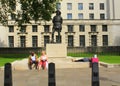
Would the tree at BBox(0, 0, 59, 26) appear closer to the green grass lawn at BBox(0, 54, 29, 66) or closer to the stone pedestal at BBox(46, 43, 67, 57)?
the green grass lawn at BBox(0, 54, 29, 66)

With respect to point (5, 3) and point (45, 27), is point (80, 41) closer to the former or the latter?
point (45, 27)

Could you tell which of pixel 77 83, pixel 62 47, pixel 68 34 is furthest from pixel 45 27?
pixel 77 83

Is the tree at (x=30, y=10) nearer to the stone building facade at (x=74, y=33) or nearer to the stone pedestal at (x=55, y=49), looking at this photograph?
the stone pedestal at (x=55, y=49)

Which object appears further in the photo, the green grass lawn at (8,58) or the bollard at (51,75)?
the green grass lawn at (8,58)

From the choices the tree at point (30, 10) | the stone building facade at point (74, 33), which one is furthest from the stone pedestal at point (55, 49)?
the stone building facade at point (74, 33)

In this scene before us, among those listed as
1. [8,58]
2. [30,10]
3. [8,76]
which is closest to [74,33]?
[30,10]

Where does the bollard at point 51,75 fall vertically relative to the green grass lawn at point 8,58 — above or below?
above

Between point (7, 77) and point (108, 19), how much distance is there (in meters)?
89.3

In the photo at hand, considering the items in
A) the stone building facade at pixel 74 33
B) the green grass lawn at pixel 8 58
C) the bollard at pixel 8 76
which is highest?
the stone building facade at pixel 74 33

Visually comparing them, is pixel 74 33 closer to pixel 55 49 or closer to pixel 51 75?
pixel 55 49

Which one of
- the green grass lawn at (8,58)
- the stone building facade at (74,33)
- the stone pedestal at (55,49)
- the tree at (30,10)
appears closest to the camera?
the stone pedestal at (55,49)

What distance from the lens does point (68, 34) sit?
328ft

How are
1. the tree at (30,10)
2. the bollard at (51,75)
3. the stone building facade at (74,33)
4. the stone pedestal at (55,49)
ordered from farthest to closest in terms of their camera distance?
the stone building facade at (74,33)
the tree at (30,10)
the stone pedestal at (55,49)
the bollard at (51,75)

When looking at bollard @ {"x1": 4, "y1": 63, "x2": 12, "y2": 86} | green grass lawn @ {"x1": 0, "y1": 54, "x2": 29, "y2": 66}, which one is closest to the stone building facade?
green grass lawn @ {"x1": 0, "y1": 54, "x2": 29, "y2": 66}
